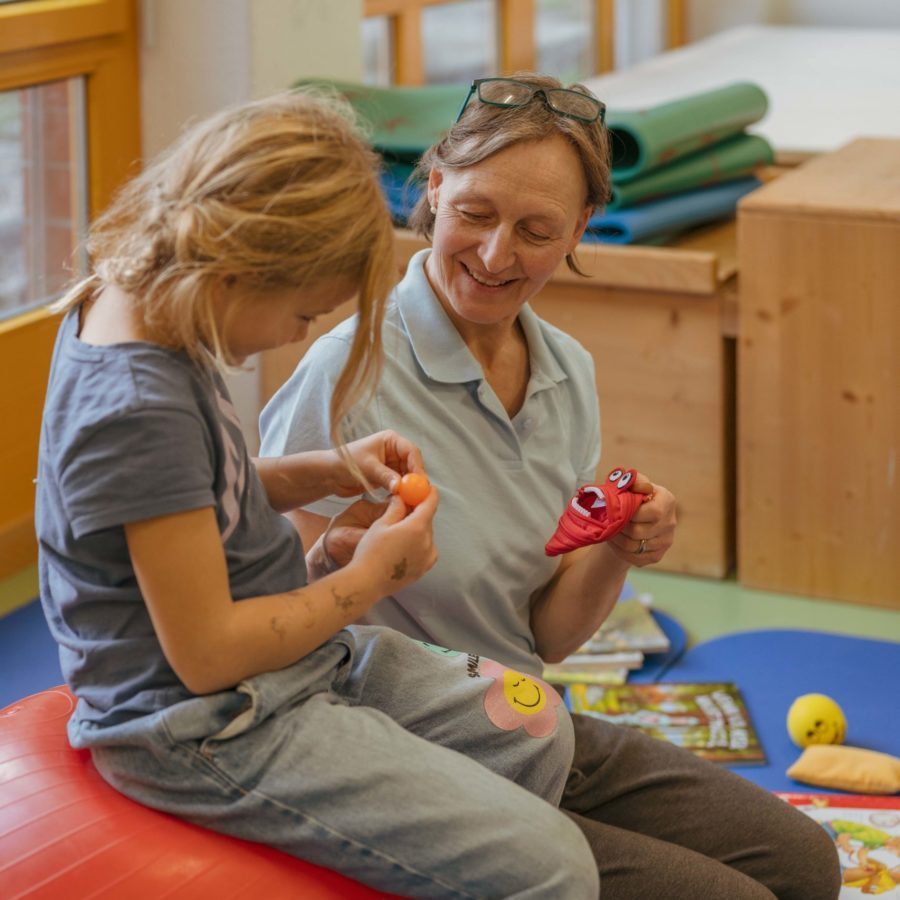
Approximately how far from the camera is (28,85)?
2.68m

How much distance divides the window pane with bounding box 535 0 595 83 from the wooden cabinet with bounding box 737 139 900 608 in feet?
6.95

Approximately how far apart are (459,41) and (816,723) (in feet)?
8.76

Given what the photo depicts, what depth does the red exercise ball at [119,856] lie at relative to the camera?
1.10 metres

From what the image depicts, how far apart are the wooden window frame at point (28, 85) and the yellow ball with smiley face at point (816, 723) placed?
140cm

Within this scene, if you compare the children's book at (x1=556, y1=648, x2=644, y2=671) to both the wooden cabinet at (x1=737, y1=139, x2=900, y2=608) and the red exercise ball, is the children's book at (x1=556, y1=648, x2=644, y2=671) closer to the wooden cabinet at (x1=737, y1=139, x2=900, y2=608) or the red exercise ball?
the wooden cabinet at (x1=737, y1=139, x2=900, y2=608)

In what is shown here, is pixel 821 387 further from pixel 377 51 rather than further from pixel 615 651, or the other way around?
pixel 377 51

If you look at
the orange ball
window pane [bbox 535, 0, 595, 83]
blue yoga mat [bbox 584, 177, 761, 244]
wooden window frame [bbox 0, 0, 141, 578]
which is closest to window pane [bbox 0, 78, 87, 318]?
wooden window frame [bbox 0, 0, 141, 578]

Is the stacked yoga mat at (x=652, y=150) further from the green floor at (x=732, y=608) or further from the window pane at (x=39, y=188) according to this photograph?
the green floor at (x=732, y=608)

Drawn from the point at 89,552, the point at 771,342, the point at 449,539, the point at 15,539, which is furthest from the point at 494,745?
the point at 15,539

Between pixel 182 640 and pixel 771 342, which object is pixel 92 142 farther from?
pixel 182 640

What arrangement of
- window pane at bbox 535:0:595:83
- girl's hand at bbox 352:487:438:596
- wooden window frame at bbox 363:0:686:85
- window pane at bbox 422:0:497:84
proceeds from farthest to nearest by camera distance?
window pane at bbox 535:0:595:83 → window pane at bbox 422:0:497:84 → wooden window frame at bbox 363:0:686:85 → girl's hand at bbox 352:487:438:596

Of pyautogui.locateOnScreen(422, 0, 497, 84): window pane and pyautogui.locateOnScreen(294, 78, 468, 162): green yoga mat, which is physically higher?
pyautogui.locateOnScreen(422, 0, 497, 84): window pane

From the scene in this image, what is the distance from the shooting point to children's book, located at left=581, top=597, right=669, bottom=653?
2.33 meters

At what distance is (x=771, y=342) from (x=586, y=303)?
350mm
